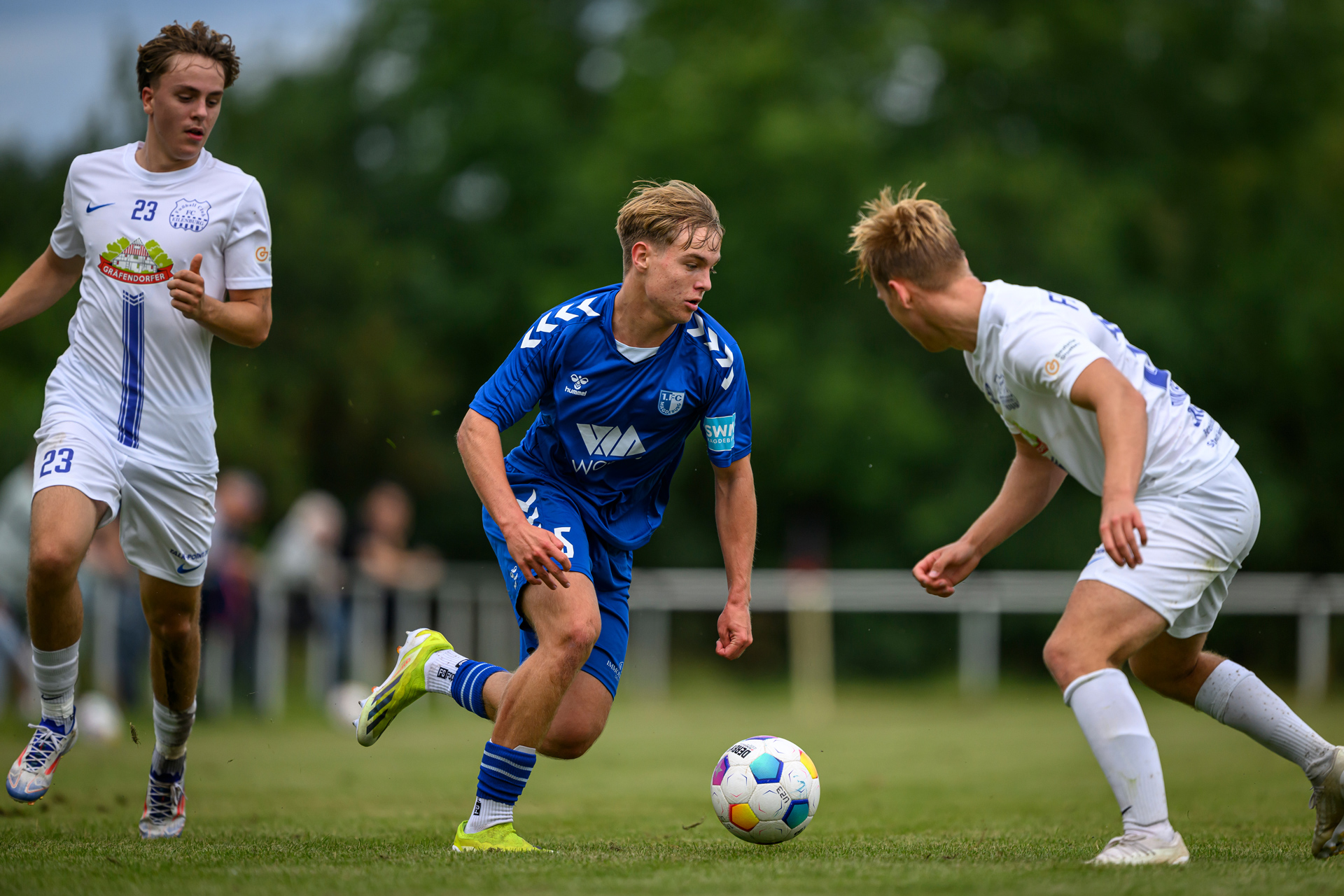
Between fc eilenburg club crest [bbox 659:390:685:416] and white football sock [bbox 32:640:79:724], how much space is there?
97.1 inches

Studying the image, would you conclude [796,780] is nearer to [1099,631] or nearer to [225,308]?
[1099,631]

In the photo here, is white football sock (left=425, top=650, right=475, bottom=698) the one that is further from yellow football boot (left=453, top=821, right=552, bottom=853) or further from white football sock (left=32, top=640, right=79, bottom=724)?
white football sock (left=32, top=640, right=79, bottom=724)

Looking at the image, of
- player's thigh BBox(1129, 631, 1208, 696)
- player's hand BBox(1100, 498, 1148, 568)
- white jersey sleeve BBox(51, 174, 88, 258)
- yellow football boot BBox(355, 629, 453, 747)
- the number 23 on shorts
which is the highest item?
white jersey sleeve BBox(51, 174, 88, 258)

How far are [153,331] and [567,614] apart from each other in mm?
2058

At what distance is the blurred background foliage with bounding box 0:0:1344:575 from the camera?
21.2 m

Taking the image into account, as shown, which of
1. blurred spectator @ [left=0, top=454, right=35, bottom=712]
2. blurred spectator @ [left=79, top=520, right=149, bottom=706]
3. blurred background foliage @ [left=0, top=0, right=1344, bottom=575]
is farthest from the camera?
blurred background foliage @ [left=0, top=0, right=1344, bottom=575]

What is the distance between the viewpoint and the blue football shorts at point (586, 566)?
499 cm

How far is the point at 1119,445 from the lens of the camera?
160 inches


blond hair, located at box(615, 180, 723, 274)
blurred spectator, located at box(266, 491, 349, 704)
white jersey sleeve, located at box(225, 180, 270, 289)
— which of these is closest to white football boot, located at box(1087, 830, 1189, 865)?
blond hair, located at box(615, 180, 723, 274)

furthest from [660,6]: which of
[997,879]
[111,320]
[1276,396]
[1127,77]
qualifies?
[997,879]

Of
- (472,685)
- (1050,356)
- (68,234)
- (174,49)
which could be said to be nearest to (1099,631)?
(1050,356)

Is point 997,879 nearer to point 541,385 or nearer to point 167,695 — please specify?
point 541,385

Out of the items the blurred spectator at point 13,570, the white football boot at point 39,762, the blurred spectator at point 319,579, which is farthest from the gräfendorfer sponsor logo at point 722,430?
the blurred spectator at point 319,579

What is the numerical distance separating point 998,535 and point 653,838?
5.92ft
